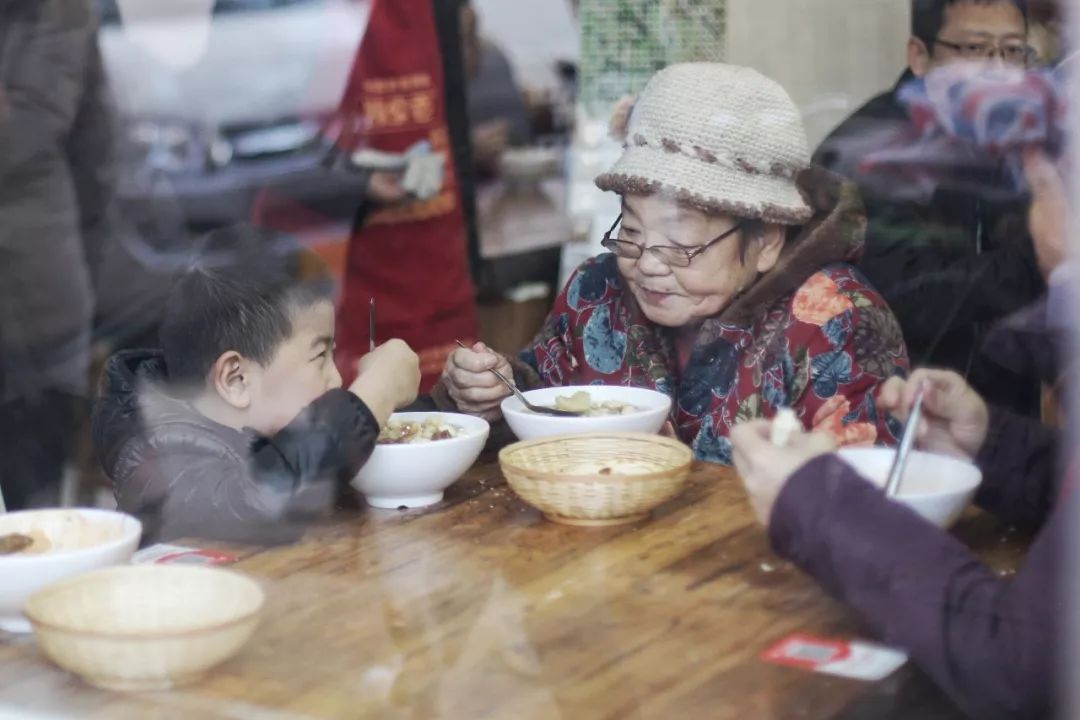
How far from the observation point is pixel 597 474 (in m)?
1.82

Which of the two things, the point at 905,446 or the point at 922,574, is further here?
the point at 905,446

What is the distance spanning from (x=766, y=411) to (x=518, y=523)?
45 cm

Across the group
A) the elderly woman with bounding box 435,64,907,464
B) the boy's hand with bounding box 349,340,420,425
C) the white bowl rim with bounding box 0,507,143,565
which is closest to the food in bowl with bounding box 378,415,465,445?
the boy's hand with bounding box 349,340,420,425

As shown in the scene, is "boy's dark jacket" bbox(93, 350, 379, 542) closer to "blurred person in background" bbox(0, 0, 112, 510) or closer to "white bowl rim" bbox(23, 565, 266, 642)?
"white bowl rim" bbox(23, 565, 266, 642)

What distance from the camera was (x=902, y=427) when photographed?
181 centimetres

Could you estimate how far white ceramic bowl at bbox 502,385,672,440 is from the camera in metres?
2.02

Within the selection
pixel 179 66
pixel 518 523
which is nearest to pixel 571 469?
pixel 518 523

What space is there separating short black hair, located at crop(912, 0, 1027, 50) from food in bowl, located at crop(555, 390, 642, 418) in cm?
69

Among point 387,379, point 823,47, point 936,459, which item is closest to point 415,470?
point 387,379

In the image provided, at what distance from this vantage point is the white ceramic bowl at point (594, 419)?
6.63ft

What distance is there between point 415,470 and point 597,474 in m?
0.27

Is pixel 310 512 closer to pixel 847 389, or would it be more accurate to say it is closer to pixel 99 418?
pixel 99 418

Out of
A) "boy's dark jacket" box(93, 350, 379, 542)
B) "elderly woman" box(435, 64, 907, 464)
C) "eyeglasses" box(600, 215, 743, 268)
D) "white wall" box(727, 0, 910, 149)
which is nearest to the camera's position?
"boy's dark jacket" box(93, 350, 379, 542)

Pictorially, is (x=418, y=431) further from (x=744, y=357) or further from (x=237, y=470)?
(x=744, y=357)
